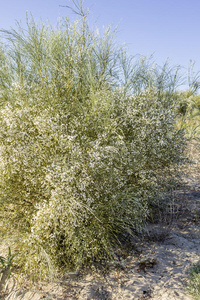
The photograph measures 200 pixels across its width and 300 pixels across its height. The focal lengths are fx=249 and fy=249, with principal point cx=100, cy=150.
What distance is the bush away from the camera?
2.88m

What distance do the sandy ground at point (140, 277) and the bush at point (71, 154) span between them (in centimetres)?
25

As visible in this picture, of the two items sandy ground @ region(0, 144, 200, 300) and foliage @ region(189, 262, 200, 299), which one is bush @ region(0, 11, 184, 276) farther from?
foliage @ region(189, 262, 200, 299)

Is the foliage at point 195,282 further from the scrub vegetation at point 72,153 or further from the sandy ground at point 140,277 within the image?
the scrub vegetation at point 72,153

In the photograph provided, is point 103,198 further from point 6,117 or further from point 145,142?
point 6,117

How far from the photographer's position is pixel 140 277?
3.10 m

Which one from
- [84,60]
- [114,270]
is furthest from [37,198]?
[84,60]

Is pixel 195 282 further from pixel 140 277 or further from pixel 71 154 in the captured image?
pixel 71 154

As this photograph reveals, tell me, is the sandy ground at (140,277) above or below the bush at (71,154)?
below

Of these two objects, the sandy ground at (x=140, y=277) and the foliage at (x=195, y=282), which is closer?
the foliage at (x=195, y=282)

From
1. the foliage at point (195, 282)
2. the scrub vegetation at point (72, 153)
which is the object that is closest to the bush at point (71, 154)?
the scrub vegetation at point (72, 153)

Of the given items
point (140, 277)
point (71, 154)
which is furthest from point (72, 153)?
point (140, 277)

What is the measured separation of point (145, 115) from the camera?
13.1 feet

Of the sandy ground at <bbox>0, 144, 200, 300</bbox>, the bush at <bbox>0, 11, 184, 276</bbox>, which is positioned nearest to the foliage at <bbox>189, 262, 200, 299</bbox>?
the sandy ground at <bbox>0, 144, 200, 300</bbox>

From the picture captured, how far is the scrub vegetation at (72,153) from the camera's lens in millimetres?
2893
